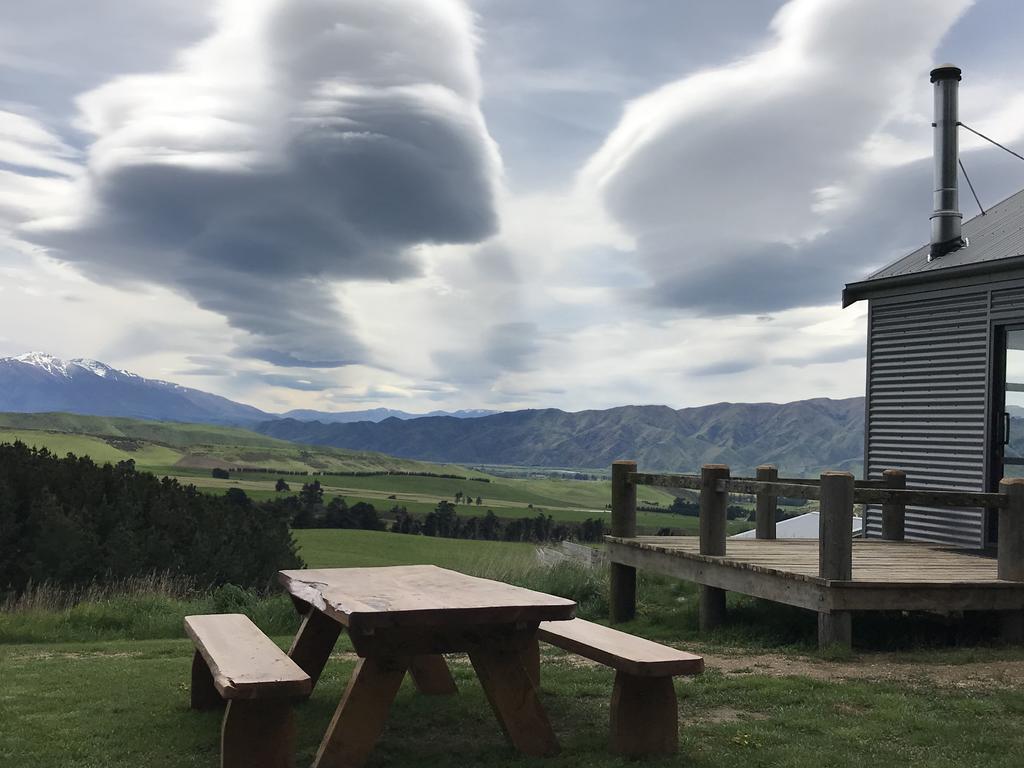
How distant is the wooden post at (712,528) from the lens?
30.2 feet

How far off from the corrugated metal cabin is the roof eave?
0.02 metres

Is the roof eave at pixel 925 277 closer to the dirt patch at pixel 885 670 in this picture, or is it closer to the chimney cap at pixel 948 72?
the chimney cap at pixel 948 72

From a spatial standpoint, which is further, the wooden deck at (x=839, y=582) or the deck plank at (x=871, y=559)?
the deck plank at (x=871, y=559)

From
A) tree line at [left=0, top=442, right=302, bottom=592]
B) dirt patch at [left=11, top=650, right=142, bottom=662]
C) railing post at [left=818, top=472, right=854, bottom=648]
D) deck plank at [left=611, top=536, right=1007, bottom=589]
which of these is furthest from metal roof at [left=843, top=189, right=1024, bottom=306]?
tree line at [left=0, top=442, right=302, bottom=592]

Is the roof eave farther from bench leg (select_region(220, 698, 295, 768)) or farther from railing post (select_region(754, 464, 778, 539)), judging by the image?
bench leg (select_region(220, 698, 295, 768))

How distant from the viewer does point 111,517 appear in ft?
87.8

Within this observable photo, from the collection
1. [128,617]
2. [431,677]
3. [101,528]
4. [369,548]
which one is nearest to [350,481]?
[369,548]

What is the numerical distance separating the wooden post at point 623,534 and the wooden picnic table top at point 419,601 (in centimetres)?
496

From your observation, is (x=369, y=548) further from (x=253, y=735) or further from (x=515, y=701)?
(x=253, y=735)

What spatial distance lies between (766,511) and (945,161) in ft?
18.9

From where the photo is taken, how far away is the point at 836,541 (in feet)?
25.6

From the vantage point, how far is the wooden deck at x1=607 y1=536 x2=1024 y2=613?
26.1 feet

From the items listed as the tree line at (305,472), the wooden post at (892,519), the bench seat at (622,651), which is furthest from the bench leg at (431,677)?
the tree line at (305,472)

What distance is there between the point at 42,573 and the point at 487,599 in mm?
21767
